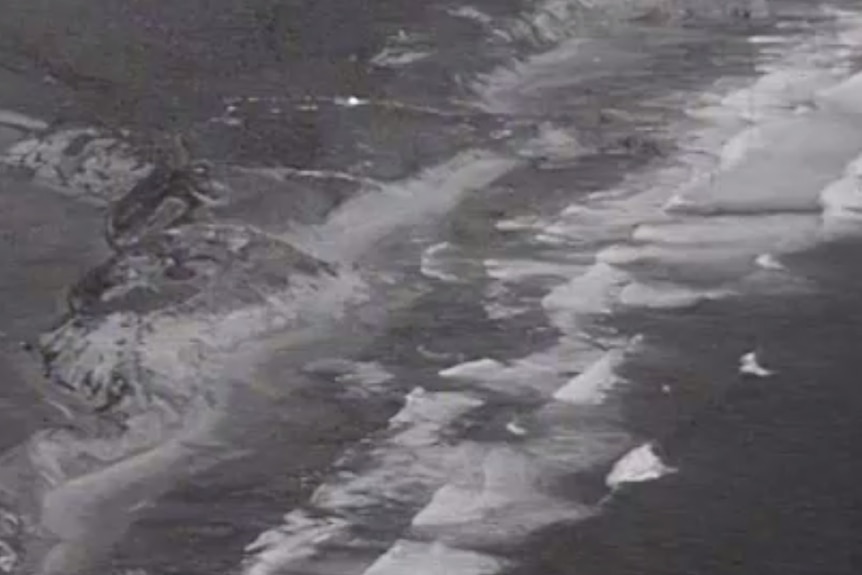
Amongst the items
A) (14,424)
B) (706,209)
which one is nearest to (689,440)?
(14,424)

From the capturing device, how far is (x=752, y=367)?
29.1 ft

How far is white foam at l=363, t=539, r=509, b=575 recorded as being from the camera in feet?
23.3

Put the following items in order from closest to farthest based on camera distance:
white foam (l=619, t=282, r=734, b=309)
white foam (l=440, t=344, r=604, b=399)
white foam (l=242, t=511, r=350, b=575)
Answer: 1. white foam (l=242, t=511, r=350, b=575)
2. white foam (l=440, t=344, r=604, b=399)
3. white foam (l=619, t=282, r=734, b=309)

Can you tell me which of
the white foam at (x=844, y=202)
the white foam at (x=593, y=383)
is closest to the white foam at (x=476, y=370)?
the white foam at (x=593, y=383)

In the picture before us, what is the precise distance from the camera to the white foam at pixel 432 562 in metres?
7.09

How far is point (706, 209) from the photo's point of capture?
11.3 m

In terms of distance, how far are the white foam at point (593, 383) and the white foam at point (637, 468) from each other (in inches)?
22.8

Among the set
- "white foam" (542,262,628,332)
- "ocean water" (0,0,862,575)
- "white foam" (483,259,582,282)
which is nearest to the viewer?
"ocean water" (0,0,862,575)

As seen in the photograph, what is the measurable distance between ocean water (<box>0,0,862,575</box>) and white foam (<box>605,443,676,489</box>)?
22 mm

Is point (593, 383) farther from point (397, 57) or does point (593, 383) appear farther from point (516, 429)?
point (397, 57)

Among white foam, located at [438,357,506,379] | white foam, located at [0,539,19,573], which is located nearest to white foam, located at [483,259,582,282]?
white foam, located at [438,357,506,379]

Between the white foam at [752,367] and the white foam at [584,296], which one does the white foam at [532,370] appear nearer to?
the white foam at [584,296]

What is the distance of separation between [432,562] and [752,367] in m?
2.22

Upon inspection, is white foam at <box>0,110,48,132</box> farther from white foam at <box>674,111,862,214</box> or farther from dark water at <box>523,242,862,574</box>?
dark water at <box>523,242,862,574</box>
